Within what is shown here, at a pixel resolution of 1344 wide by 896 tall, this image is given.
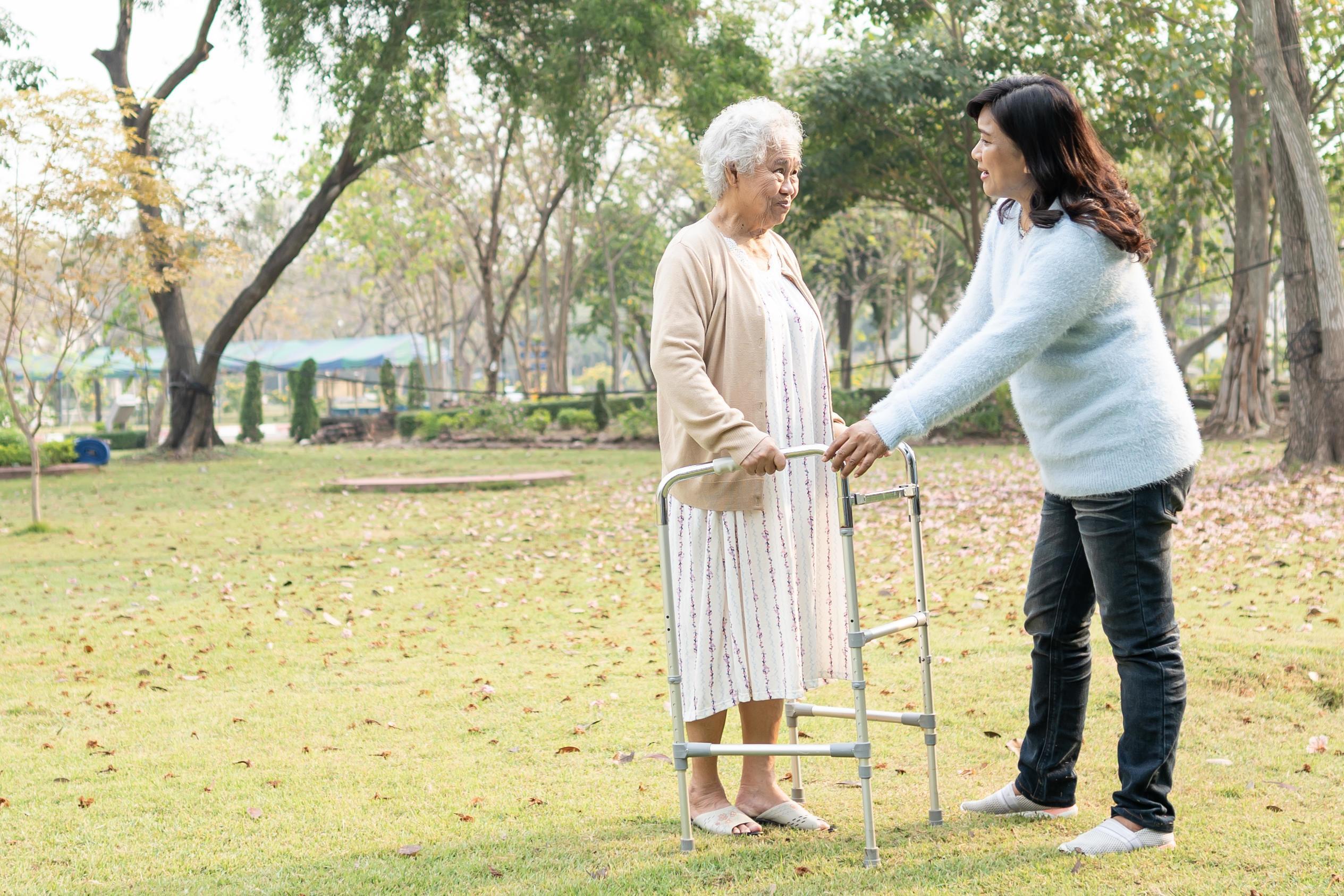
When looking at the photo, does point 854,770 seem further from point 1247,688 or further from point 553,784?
point 1247,688

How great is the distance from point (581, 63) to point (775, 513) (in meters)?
15.1

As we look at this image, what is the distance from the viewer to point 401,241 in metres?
31.6

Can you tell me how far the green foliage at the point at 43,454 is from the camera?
1723 cm

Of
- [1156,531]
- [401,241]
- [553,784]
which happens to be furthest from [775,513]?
[401,241]

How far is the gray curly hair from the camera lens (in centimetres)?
299

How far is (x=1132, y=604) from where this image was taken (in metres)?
2.78

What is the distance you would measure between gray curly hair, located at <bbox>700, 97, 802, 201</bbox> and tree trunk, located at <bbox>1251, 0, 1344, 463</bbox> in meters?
8.69

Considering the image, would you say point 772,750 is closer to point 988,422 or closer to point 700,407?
point 700,407

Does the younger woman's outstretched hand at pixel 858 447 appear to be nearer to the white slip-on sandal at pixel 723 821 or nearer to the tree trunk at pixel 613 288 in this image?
the white slip-on sandal at pixel 723 821

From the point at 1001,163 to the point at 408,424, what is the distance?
78.5 feet

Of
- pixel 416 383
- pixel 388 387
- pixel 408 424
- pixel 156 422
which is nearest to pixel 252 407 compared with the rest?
pixel 156 422

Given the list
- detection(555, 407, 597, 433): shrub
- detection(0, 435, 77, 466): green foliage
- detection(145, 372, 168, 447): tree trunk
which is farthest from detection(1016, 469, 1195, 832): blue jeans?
detection(145, 372, 168, 447): tree trunk

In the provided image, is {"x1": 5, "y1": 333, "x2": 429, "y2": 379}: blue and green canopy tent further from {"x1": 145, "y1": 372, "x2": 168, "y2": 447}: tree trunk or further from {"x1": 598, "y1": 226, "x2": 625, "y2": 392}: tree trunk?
{"x1": 145, "y1": 372, "x2": 168, "y2": 447}: tree trunk

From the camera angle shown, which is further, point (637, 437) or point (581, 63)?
point (637, 437)
